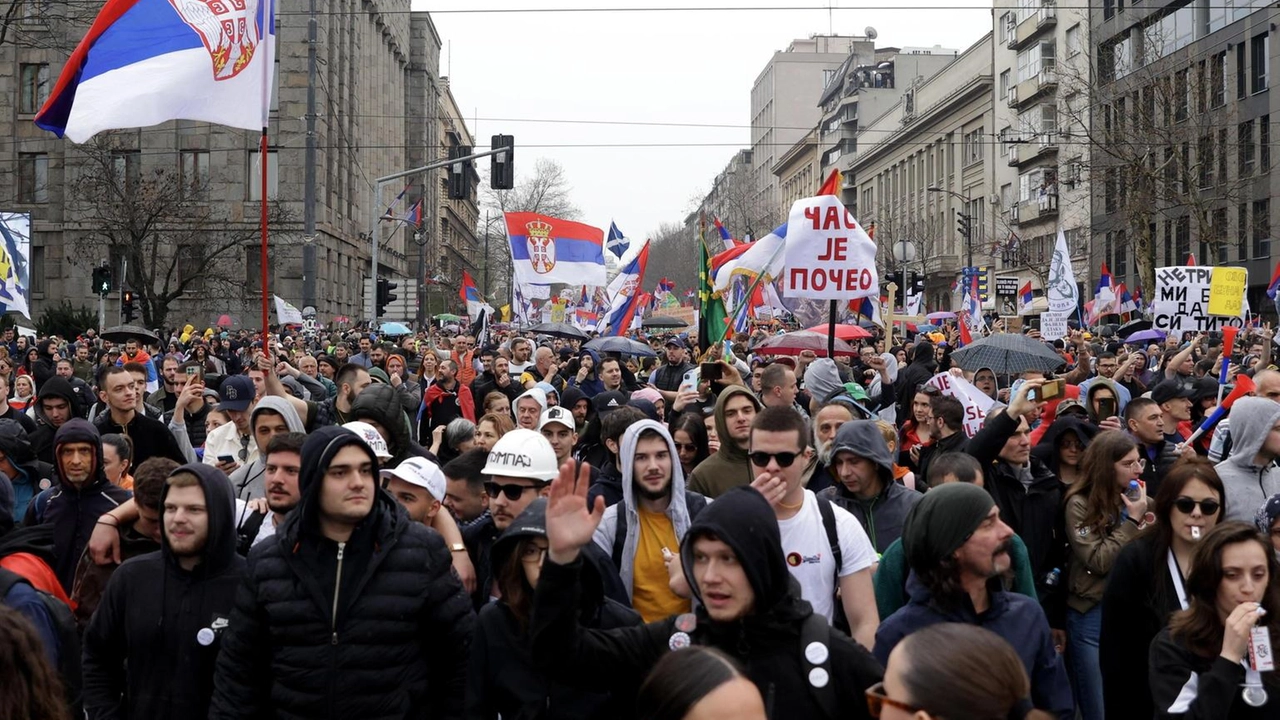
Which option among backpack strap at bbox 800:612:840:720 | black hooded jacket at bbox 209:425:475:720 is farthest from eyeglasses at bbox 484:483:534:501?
backpack strap at bbox 800:612:840:720

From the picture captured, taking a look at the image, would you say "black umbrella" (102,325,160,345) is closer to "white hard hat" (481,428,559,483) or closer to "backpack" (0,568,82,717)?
"white hard hat" (481,428,559,483)

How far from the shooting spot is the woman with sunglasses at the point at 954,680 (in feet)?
8.98

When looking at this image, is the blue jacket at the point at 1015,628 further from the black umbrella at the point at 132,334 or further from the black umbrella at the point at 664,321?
the black umbrella at the point at 664,321

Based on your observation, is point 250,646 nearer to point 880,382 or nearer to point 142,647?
point 142,647

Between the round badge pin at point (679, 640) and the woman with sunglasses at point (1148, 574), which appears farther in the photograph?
the woman with sunglasses at point (1148, 574)

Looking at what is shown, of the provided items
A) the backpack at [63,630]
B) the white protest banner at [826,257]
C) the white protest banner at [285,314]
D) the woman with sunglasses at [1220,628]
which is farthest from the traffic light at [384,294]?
the woman with sunglasses at [1220,628]

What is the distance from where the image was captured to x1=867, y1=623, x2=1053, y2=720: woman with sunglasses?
274 centimetres

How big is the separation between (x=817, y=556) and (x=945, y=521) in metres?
0.61

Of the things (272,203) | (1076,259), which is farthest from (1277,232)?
(272,203)

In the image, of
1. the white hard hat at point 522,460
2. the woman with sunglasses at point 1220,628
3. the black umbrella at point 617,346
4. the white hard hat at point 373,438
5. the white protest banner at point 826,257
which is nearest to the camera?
the woman with sunglasses at point 1220,628

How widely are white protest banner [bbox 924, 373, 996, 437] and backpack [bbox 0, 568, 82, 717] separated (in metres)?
6.38

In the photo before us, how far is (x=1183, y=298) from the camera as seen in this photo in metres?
18.2

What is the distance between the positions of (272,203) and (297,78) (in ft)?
19.0

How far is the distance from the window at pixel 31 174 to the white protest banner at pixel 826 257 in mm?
47188
